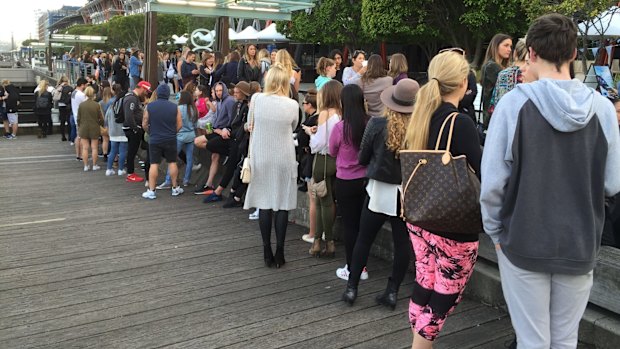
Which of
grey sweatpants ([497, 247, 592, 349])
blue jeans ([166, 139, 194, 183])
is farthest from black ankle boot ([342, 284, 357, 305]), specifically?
blue jeans ([166, 139, 194, 183])

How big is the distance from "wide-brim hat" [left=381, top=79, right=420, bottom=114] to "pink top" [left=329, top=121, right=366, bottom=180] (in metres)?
0.88

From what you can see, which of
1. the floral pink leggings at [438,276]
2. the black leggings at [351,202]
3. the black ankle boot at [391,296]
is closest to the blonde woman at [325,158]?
the black leggings at [351,202]

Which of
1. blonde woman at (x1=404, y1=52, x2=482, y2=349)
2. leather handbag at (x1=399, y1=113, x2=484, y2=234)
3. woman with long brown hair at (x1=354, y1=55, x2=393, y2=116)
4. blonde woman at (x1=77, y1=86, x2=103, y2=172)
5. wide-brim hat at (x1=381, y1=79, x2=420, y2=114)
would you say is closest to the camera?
leather handbag at (x1=399, y1=113, x2=484, y2=234)

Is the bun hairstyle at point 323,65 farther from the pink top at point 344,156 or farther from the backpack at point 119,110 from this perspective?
the backpack at point 119,110

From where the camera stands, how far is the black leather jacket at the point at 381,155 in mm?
3855

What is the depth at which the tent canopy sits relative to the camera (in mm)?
13633

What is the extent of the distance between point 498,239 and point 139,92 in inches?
352

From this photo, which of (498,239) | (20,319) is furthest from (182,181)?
(498,239)

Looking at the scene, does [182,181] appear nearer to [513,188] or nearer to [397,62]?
[397,62]

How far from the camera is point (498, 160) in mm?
2244

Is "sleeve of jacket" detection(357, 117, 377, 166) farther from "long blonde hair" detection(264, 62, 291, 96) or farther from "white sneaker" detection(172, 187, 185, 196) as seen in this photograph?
"white sneaker" detection(172, 187, 185, 196)

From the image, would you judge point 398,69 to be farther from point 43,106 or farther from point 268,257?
point 43,106

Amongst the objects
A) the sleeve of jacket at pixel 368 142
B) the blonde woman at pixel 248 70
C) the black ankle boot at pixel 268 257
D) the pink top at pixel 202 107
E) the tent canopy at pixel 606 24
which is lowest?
the black ankle boot at pixel 268 257

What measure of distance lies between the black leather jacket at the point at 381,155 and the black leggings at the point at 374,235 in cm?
30
